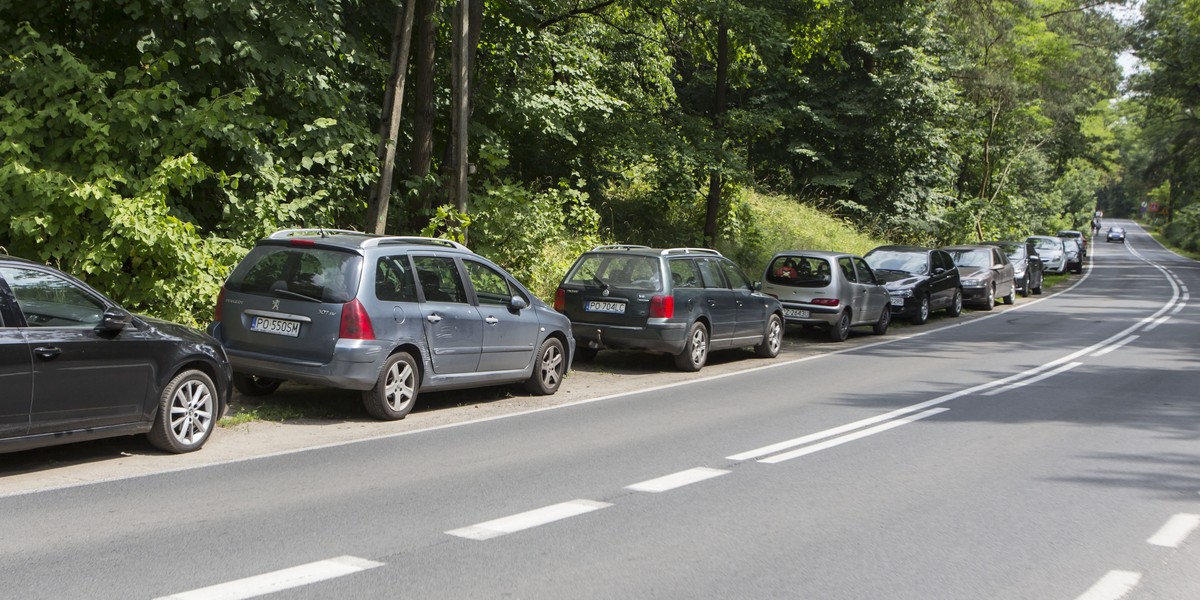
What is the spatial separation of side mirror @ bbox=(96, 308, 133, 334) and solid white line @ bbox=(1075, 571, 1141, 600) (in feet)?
20.7

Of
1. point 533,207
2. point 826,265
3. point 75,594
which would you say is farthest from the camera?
point 826,265

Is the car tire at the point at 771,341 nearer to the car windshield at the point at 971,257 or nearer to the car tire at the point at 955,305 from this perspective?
the car tire at the point at 955,305

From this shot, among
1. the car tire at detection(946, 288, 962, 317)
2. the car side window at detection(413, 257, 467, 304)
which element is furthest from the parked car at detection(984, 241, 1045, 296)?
the car side window at detection(413, 257, 467, 304)

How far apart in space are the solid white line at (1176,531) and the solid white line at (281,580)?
4395 millimetres

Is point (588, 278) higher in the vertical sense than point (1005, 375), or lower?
higher

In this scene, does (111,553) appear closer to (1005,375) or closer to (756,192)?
(1005,375)

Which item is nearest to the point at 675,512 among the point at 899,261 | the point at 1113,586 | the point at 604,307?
the point at 1113,586

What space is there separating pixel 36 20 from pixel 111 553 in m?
10.0

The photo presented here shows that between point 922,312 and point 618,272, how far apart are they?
434 inches

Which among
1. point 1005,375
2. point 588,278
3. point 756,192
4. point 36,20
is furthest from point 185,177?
point 756,192

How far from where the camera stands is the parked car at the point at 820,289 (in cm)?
1845

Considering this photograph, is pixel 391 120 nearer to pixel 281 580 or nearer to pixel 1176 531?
pixel 281 580

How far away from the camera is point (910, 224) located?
33.2 meters

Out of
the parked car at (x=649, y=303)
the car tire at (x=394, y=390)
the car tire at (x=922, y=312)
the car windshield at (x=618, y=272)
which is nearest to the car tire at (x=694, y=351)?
the parked car at (x=649, y=303)
